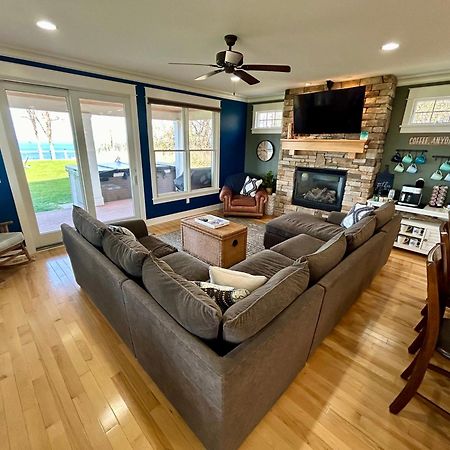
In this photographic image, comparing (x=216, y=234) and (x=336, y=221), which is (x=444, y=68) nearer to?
(x=336, y=221)

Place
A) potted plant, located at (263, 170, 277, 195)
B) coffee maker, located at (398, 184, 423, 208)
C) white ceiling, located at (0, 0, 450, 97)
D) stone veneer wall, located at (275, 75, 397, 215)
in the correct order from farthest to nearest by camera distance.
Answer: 1. potted plant, located at (263, 170, 277, 195)
2. stone veneer wall, located at (275, 75, 397, 215)
3. coffee maker, located at (398, 184, 423, 208)
4. white ceiling, located at (0, 0, 450, 97)

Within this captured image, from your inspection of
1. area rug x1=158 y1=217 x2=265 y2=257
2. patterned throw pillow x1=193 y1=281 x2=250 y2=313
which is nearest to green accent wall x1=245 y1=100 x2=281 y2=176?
area rug x1=158 y1=217 x2=265 y2=257

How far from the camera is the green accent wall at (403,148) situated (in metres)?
3.54

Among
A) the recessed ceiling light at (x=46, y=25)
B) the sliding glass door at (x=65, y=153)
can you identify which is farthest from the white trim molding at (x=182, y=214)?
the recessed ceiling light at (x=46, y=25)

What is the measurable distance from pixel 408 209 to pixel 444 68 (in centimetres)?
188

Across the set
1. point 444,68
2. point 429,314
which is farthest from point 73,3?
point 444,68

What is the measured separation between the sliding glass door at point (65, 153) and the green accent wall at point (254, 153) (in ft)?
9.65

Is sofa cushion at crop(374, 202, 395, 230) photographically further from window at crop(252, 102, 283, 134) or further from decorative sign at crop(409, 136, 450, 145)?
window at crop(252, 102, 283, 134)

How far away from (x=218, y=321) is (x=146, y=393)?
953 millimetres

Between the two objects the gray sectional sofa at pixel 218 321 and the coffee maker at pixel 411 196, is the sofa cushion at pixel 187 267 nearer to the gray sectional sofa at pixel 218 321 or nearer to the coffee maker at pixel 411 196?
the gray sectional sofa at pixel 218 321

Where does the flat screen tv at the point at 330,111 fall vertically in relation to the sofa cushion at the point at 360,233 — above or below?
above

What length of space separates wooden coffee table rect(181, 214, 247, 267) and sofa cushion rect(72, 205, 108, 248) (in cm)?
122

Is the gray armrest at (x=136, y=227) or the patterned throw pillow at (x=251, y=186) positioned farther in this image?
the patterned throw pillow at (x=251, y=186)

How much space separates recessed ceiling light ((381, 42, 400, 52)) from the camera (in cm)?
244
